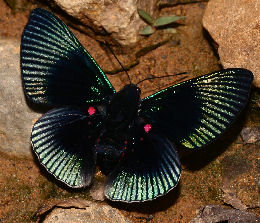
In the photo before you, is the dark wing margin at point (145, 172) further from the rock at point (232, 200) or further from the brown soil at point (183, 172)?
the rock at point (232, 200)

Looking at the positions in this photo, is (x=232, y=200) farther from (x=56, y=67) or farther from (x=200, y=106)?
(x=56, y=67)

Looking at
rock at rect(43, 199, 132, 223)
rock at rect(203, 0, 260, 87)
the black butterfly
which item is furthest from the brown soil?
the black butterfly

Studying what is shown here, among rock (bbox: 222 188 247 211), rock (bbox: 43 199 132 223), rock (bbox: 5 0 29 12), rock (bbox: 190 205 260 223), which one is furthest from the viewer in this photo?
rock (bbox: 5 0 29 12)

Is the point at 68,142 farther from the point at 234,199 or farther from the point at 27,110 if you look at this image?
the point at 234,199

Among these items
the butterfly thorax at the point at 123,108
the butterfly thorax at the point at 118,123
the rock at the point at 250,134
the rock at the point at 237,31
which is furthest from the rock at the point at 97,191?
the rock at the point at 237,31

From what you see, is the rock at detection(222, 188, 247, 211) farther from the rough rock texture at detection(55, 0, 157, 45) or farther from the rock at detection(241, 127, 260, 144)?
the rough rock texture at detection(55, 0, 157, 45)

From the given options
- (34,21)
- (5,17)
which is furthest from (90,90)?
(5,17)

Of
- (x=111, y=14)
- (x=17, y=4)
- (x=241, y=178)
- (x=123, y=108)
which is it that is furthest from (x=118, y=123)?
(x=17, y=4)
